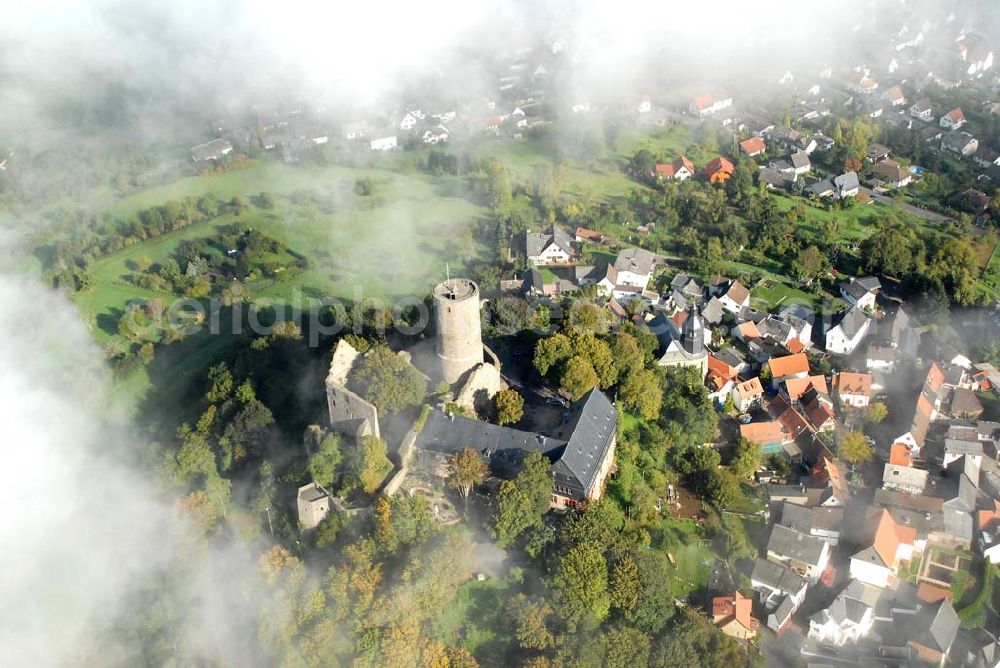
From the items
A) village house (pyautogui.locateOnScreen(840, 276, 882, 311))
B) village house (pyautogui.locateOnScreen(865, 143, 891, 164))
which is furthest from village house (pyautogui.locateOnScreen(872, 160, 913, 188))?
village house (pyautogui.locateOnScreen(840, 276, 882, 311))

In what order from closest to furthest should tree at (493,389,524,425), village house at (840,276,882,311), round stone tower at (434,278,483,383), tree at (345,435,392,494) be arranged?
tree at (345,435,392,494)
round stone tower at (434,278,483,383)
tree at (493,389,524,425)
village house at (840,276,882,311)

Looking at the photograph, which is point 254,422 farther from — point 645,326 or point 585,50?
point 585,50

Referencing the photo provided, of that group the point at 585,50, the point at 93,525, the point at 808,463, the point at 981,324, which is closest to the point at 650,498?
the point at 808,463

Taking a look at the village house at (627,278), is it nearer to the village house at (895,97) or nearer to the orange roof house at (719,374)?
the orange roof house at (719,374)

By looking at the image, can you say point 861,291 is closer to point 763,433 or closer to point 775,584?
point 763,433

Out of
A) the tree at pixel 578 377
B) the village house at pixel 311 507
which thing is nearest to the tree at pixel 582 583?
the tree at pixel 578 377

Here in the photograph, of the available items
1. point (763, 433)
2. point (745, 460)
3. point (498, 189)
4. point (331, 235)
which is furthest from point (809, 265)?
point (331, 235)

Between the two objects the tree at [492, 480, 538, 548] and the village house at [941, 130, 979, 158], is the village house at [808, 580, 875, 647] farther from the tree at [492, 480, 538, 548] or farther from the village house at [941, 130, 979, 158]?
the village house at [941, 130, 979, 158]
